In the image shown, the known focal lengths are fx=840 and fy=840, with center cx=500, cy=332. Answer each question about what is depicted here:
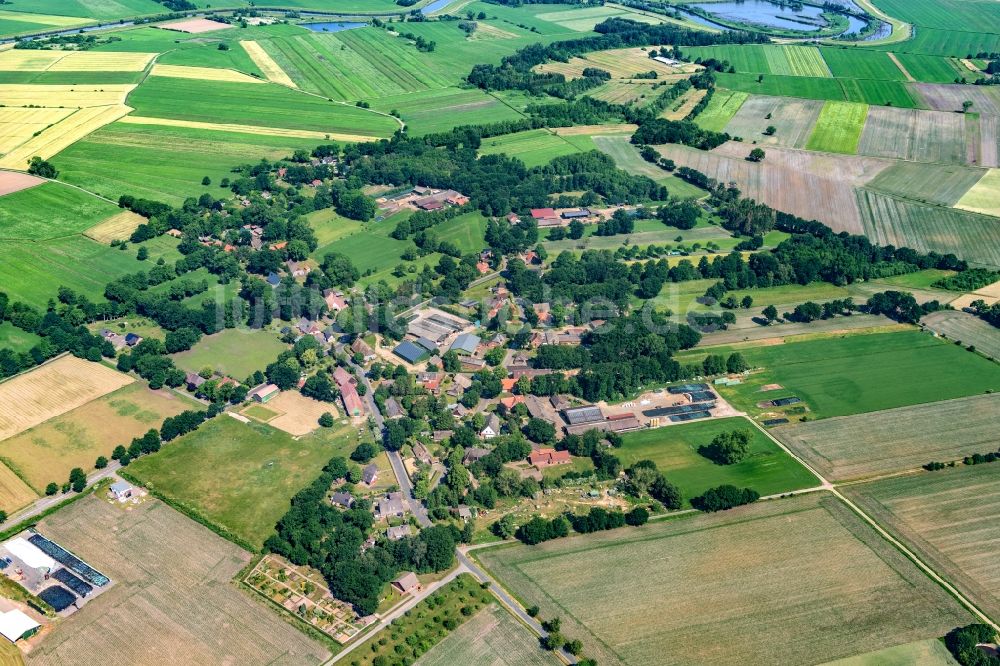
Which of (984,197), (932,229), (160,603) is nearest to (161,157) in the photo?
(160,603)

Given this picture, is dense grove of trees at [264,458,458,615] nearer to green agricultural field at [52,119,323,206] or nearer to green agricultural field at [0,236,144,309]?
green agricultural field at [0,236,144,309]

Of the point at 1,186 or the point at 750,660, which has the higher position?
the point at 1,186

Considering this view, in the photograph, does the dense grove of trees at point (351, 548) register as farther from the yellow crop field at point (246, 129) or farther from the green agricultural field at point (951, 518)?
the yellow crop field at point (246, 129)

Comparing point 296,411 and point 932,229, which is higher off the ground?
point 932,229

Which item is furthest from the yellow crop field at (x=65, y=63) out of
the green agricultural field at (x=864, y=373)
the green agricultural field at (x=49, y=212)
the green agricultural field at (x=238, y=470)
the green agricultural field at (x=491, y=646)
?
the green agricultural field at (x=491, y=646)

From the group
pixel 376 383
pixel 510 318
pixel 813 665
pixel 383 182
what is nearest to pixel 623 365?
pixel 510 318

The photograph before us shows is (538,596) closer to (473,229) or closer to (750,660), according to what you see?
(750,660)

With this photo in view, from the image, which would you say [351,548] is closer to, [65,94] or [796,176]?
[796,176]
